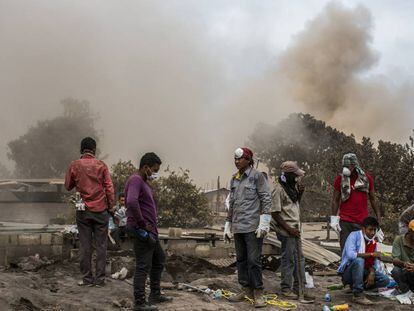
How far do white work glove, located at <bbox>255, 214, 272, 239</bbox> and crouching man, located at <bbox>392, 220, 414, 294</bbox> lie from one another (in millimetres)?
1893

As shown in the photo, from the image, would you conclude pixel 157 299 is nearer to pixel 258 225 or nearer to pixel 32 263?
pixel 258 225

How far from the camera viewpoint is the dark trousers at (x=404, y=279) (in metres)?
6.14

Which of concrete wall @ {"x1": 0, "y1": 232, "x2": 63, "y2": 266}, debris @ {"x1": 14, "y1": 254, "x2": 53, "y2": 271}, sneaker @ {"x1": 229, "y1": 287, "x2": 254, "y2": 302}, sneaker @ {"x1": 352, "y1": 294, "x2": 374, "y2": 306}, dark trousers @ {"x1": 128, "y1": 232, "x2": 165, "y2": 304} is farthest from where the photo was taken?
concrete wall @ {"x1": 0, "y1": 232, "x2": 63, "y2": 266}

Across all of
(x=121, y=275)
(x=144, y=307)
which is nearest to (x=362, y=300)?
(x=144, y=307)

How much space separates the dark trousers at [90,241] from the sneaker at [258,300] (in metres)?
1.90

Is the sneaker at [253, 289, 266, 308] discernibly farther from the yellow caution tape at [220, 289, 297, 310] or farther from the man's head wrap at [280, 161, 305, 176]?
the man's head wrap at [280, 161, 305, 176]

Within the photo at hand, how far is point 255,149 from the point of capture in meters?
36.0

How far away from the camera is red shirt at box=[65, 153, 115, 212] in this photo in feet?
20.0

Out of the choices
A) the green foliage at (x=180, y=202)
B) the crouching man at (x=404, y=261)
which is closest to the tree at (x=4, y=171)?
the green foliage at (x=180, y=202)

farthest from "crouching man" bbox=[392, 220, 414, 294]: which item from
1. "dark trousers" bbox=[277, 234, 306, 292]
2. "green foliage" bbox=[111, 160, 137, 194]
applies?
"green foliage" bbox=[111, 160, 137, 194]

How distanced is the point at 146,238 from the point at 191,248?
4280 millimetres

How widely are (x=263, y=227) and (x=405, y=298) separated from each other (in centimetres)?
215

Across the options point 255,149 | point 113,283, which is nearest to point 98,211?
point 113,283

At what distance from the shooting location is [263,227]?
18.1 feet
